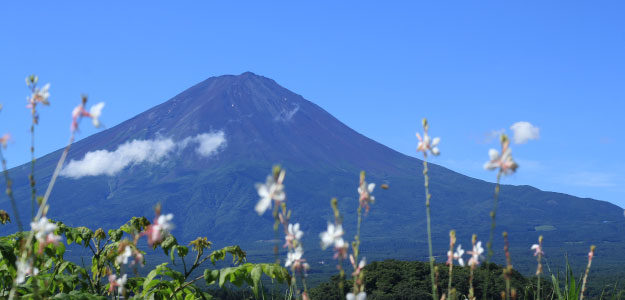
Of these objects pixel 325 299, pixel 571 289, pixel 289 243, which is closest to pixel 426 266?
pixel 325 299

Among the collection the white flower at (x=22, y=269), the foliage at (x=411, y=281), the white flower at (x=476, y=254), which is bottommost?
the foliage at (x=411, y=281)

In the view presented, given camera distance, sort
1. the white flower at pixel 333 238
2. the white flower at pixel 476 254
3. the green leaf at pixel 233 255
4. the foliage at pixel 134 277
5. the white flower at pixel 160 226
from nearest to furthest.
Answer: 1. the white flower at pixel 160 226
2. the white flower at pixel 333 238
3. the white flower at pixel 476 254
4. the foliage at pixel 134 277
5. the green leaf at pixel 233 255

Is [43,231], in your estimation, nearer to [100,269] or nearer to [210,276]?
[210,276]

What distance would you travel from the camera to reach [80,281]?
189 inches

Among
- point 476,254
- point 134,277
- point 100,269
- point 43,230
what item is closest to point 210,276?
point 134,277

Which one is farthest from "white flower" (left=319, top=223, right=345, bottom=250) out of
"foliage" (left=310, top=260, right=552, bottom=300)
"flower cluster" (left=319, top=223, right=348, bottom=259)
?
"foliage" (left=310, top=260, right=552, bottom=300)

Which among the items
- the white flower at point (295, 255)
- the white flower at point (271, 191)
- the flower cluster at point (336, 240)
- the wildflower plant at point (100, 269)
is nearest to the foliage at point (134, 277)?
the wildflower plant at point (100, 269)

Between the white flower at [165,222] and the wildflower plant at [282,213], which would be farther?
the white flower at [165,222]

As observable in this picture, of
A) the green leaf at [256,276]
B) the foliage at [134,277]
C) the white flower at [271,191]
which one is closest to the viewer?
the white flower at [271,191]

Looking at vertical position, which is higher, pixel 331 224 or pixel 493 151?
pixel 493 151

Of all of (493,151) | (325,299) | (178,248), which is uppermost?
(493,151)

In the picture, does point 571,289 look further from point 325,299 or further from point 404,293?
point 325,299

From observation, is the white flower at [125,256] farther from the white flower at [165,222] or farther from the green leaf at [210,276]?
the green leaf at [210,276]

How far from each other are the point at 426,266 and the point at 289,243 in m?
10.5
